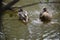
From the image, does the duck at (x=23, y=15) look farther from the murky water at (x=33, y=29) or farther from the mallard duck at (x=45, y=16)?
the mallard duck at (x=45, y=16)

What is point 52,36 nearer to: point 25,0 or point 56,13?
point 56,13

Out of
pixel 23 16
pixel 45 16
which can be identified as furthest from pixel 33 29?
pixel 45 16

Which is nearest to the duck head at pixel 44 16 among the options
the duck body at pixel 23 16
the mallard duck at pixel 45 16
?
the mallard duck at pixel 45 16

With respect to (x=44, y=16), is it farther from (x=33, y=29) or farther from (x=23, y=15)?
(x=33, y=29)

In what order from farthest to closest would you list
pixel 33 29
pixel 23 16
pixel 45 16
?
1. pixel 45 16
2. pixel 23 16
3. pixel 33 29

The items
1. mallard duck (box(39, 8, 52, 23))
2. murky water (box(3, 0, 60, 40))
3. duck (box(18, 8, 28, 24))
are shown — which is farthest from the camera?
mallard duck (box(39, 8, 52, 23))

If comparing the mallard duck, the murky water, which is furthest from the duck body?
the mallard duck

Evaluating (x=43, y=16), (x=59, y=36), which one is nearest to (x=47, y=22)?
(x=43, y=16)

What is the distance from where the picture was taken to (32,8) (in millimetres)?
5441

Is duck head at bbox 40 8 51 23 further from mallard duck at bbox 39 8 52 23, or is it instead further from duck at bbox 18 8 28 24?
duck at bbox 18 8 28 24

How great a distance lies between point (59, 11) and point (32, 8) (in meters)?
0.84

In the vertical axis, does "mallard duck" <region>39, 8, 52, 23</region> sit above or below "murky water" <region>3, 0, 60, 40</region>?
above

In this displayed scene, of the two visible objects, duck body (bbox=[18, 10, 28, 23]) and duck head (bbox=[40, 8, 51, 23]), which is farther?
duck head (bbox=[40, 8, 51, 23])

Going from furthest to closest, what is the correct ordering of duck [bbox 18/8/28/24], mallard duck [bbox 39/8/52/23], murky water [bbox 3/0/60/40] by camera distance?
mallard duck [bbox 39/8/52/23], duck [bbox 18/8/28/24], murky water [bbox 3/0/60/40]
